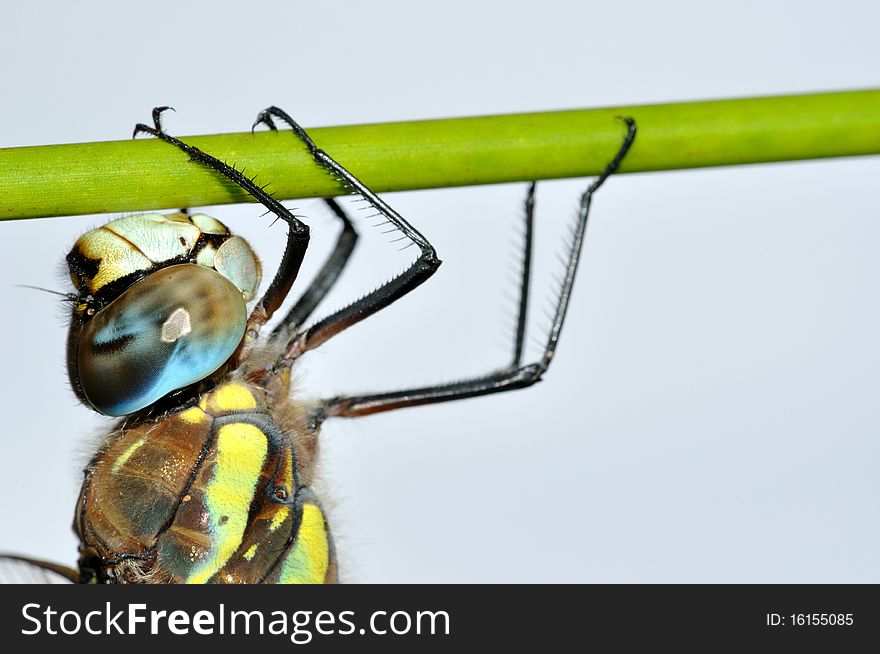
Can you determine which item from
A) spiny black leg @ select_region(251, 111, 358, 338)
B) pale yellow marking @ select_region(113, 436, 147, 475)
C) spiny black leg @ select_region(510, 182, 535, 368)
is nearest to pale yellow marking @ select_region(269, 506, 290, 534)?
pale yellow marking @ select_region(113, 436, 147, 475)

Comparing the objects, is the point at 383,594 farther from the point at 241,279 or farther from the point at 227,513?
the point at 241,279

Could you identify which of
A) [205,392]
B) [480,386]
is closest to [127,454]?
[205,392]

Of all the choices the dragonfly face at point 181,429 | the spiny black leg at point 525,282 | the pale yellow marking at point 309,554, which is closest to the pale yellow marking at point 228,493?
the dragonfly face at point 181,429

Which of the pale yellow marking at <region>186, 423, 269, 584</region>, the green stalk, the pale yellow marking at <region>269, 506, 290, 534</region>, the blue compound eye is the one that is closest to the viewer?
the green stalk

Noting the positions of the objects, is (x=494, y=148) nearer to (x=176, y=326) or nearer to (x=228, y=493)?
(x=176, y=326)

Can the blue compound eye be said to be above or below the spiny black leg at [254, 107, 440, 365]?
below

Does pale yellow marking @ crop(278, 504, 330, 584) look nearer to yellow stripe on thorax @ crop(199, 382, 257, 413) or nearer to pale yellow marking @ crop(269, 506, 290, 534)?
pale yellow marking @ crop(269, 506, 290, 534)
